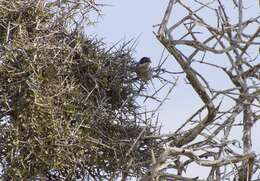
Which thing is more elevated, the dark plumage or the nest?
the dark plumage

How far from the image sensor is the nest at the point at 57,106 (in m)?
3.62

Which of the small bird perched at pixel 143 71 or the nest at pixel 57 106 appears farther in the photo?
the small bird perched at pixel 143 71

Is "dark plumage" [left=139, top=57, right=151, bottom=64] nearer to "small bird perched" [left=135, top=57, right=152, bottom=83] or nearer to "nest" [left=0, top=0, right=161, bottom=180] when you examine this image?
"small bird perched" [left=135, top=57, right=152, bottom=83]

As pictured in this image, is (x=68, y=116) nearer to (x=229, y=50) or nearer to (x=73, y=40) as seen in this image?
(x=73, y=40)

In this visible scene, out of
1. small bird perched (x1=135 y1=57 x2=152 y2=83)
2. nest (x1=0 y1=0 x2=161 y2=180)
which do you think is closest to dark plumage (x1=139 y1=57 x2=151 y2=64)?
small bird perched (x1=135 y1=57 x2=152 y2=83)

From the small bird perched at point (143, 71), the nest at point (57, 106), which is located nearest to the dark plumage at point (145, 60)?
the small bird perched at point (143, 71)

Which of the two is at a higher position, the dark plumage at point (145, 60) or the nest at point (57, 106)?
the dark plumage at point (145, 60)

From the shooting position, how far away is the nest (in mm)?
3625

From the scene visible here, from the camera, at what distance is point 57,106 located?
12.3 ft

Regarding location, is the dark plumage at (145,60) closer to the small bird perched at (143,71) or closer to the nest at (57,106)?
the small bird perched at (143,71)

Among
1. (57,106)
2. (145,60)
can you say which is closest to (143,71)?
(145,60)

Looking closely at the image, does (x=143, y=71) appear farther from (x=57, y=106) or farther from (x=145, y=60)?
(x=57, y=106)

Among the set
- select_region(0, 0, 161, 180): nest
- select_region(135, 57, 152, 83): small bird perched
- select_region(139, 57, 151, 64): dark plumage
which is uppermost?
select_region(139, 57, 151, 64): dark plumage

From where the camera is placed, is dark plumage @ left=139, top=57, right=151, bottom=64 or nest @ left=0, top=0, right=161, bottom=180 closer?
nest @ left=0, top=0, right=161, bottom=180
